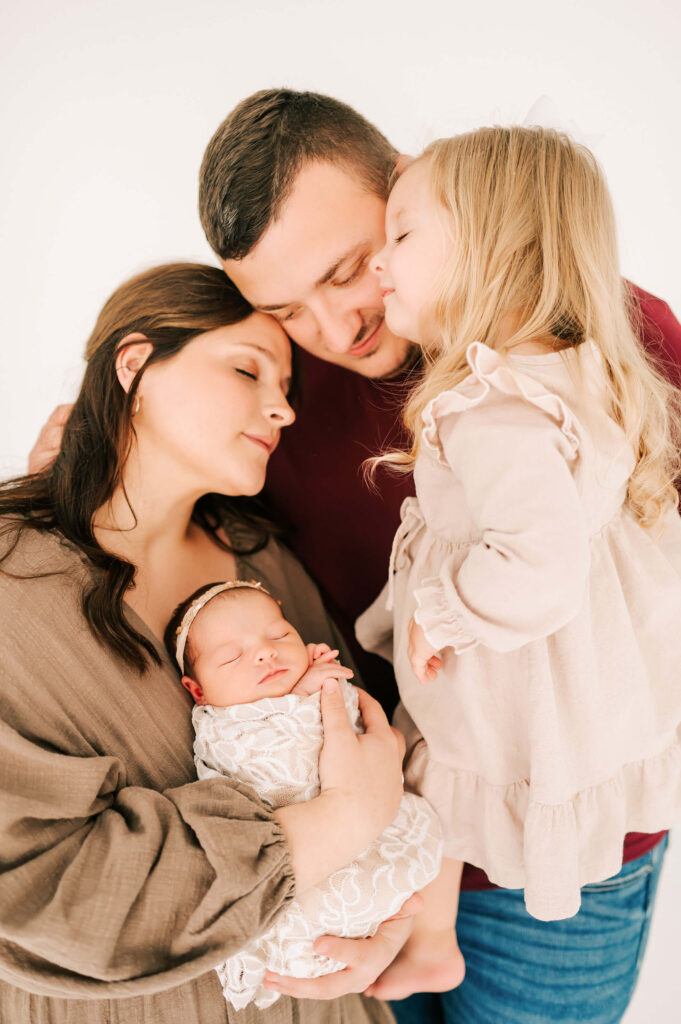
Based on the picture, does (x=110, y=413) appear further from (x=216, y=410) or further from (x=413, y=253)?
(x=413, y=253)

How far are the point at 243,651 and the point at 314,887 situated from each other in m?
0.40

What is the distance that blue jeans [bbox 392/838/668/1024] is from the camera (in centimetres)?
163

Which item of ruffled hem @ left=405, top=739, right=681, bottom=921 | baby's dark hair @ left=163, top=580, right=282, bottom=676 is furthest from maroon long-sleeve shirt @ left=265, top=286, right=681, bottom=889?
ruffled hem @ left=405, top=739, right=681, bottom=921

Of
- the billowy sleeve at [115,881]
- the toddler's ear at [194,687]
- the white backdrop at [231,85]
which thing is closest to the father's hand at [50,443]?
the white backdrop at [231,85]

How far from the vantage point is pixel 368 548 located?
1.86 metres

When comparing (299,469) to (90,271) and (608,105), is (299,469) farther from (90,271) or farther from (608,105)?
(608,105)

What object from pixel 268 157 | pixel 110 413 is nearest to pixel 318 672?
pixel 110 413

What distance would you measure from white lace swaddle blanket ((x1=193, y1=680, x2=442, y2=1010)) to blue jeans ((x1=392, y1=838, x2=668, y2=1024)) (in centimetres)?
46

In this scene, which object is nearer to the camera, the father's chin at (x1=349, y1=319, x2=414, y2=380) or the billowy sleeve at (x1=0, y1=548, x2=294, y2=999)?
the billowy sleeve at (x1=0, y1=548, x2=294, y2=999)

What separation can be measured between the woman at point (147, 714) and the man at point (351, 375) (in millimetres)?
130

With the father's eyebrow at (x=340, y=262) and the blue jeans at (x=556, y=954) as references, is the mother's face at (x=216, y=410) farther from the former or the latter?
the blue jeans at (x=556, y=954)

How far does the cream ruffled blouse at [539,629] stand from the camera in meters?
1.09

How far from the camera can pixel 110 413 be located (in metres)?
1.57

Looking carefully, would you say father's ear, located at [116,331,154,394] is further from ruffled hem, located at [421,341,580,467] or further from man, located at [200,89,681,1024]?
ruffled hem, located at [421,341,580,467]
